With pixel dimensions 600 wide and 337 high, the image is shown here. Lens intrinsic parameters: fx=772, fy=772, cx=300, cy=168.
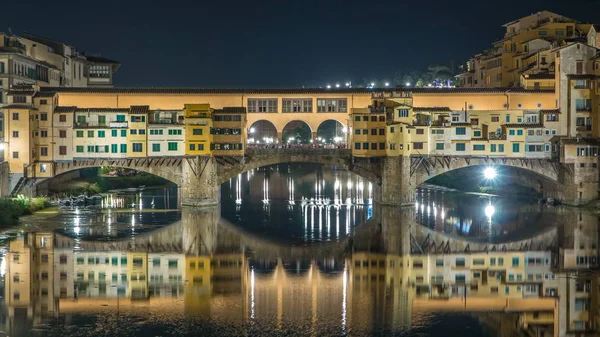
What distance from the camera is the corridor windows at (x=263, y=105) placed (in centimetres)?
5294

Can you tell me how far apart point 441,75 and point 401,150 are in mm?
52404

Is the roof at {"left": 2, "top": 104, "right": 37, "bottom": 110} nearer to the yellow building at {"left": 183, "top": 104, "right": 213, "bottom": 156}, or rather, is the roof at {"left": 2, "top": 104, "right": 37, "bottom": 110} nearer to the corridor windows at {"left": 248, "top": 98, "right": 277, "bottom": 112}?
the yellow building at {"left": 183, "top": 104, "right": 213, "bottom": 156}

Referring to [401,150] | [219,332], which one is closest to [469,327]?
[219,332]

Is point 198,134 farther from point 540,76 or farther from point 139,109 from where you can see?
point 540,76

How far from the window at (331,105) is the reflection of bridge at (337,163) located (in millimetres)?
3638

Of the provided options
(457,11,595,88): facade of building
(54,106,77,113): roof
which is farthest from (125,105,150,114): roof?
(457,11,595,88): facade of building

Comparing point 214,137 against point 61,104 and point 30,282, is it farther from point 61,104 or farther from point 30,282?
point 30,282

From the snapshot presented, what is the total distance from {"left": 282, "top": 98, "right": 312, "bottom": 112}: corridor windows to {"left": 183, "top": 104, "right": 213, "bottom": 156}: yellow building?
618 cm

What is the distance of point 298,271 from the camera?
31047mm

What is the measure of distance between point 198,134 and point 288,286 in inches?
901

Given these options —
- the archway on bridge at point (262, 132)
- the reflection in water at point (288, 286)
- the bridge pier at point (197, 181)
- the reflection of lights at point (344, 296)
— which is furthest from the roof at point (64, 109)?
the archway on bridge at point (262, 132)

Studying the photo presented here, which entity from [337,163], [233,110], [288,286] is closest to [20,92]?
[233,110]

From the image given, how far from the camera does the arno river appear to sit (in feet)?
77.4

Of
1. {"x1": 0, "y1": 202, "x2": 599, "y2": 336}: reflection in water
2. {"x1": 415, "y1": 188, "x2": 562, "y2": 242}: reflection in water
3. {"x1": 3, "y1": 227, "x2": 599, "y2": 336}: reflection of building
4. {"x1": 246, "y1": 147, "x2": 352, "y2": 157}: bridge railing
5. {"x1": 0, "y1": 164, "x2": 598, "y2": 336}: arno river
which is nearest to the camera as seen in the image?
{"x1": 0, "y1": 202, "x2": 599, "y2": 336}: reflection in water
